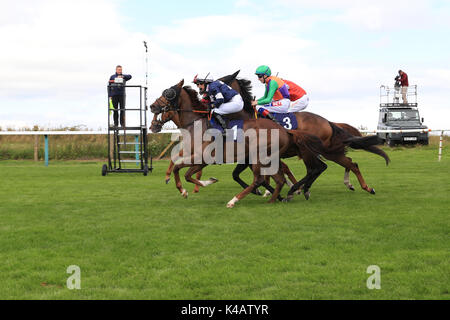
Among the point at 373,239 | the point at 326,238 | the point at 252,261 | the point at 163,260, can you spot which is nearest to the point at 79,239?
the point at 163,260

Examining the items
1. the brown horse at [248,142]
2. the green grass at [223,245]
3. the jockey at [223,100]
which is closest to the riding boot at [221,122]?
the jockey at [223,100]

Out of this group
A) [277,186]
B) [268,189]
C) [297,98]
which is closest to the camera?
[277,186]

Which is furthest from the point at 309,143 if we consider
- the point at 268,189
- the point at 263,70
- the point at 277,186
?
the point at 263,70

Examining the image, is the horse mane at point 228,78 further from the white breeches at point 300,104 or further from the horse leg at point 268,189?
the horse leg at point 268,189

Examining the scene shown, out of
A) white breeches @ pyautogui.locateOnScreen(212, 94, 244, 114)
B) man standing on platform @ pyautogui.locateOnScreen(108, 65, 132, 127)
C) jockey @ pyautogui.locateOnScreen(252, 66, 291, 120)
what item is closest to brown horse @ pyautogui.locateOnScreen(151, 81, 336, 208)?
white breeches @ pyautogui.locateOnScreen(212, 94, 244, 114)

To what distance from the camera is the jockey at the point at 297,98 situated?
9.93m

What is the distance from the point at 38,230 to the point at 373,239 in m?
3.68

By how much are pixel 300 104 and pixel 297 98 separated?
12 cm

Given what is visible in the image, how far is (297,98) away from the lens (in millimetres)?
9961

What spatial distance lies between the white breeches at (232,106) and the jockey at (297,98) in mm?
1755

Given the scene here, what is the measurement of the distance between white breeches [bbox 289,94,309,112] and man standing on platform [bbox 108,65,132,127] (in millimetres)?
5809

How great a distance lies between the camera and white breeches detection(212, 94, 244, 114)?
8375 millimetres

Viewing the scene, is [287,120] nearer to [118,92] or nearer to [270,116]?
[270,116]

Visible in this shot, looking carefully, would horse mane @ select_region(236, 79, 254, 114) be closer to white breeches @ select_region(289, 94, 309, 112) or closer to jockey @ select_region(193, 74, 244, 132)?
jockey @ select_region(193, 74, 244, 132)
